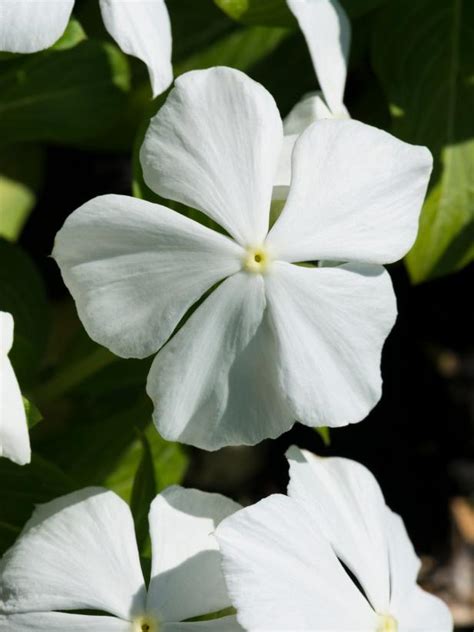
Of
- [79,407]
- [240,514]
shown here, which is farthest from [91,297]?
[79,407]

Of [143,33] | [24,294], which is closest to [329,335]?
[143,33]

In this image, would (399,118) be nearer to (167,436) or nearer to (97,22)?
(97,22)

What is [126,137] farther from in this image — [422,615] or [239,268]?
[422,615]

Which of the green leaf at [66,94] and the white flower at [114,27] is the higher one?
the white flower at [114,27]

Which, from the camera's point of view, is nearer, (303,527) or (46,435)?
(303,527)

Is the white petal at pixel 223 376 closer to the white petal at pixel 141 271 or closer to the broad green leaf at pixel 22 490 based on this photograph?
the white petal at pixel 141 271

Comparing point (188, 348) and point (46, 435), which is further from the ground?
point (188, 348)

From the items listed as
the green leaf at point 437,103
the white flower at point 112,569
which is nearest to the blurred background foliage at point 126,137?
the green leaf at point 437,103
